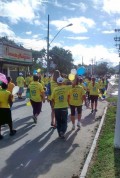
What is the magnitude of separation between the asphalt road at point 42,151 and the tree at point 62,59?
250 ft

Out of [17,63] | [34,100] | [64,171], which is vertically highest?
[17,63]

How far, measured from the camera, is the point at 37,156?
741cm

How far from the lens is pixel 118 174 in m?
5.97

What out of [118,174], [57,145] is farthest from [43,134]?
[118,174]

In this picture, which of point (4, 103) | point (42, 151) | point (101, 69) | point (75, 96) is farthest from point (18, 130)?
point (101, 69)

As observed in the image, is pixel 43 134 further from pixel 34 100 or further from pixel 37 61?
pixel 37 61

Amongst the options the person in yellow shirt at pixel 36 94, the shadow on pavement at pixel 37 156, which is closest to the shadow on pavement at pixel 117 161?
the shadow on pavement at pixel 37 156

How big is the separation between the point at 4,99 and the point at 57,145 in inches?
78.5

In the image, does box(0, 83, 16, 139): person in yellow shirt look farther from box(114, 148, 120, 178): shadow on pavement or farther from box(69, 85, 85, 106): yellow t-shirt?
box(114, 148, 120, 178): shadow on pavement

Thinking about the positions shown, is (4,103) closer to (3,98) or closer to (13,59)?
(3,98)

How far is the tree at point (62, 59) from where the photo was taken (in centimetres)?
8756

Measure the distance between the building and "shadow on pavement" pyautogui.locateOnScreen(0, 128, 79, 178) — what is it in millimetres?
23308

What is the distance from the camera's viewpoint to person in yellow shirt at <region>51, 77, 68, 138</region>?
912 centimetres

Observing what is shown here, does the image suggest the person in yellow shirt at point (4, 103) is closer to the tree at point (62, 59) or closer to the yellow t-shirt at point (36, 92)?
the yellow t-shirt at point (36, 92)
